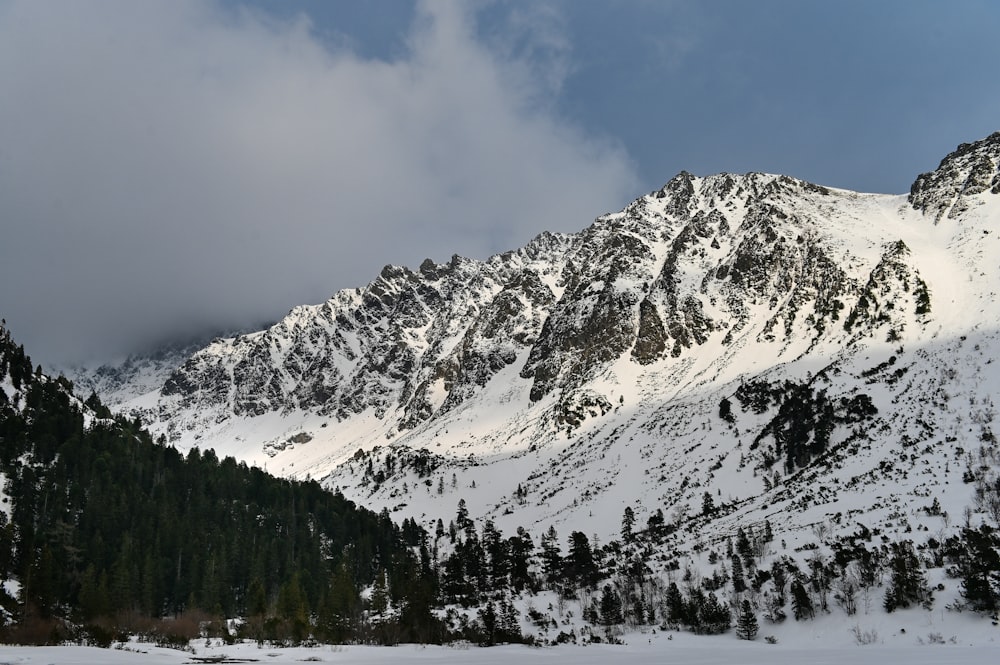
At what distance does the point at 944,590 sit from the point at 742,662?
20.0m

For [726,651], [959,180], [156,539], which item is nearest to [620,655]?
[726,651]

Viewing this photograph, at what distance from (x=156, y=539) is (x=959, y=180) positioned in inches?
7841

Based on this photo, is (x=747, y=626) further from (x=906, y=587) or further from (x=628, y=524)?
(x=628, y=524)

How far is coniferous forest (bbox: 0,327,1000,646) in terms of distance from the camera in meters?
44.1

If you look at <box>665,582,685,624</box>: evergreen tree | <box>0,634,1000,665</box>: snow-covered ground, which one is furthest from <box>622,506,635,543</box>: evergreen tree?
<box>0,634,1000,665</box>: snow-covered ground

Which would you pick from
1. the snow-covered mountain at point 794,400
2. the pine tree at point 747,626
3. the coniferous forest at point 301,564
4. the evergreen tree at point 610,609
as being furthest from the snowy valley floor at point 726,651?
the snow-covered mountain at point 794,400

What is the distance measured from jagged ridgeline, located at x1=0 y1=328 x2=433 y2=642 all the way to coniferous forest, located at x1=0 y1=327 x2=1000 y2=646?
0.31 m

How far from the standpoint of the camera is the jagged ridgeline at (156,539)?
60.4 m

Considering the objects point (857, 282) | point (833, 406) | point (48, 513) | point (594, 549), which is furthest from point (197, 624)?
point (857, 282)

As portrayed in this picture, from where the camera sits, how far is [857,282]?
141m

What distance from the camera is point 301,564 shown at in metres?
96.9

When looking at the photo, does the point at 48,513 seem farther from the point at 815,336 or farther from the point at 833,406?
the point at 815,336

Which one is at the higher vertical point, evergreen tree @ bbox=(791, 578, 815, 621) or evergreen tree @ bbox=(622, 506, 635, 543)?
evergreen tree @ bbox=(622, 506, 635, 543)

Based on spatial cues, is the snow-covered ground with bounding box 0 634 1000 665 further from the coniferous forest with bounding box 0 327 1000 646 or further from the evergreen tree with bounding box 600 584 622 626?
the evergreen tree with bounding box 600 584 622 626
